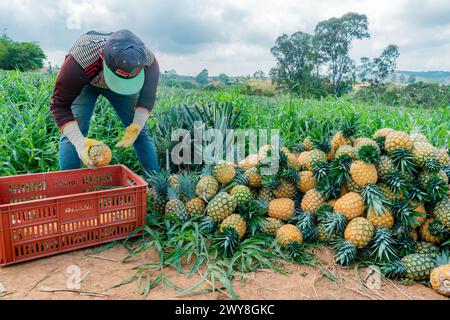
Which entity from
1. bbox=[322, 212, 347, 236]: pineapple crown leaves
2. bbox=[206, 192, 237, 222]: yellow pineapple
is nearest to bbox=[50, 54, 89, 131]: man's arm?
bbox=[206, 192, 237, 222]: yellow pineapple

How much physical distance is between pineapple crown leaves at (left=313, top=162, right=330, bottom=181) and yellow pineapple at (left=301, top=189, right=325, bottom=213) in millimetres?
109

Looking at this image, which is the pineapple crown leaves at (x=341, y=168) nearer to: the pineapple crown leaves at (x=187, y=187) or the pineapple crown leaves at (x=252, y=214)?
the pineapple crown leaves at (x=252, y=214)

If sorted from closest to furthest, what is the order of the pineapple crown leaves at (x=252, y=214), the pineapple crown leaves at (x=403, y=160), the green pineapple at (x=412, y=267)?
1. the green pineapple at (x=412, y=267)
2. the pineapple crown leaves at (x=403, y=160)
3. the pineapple crown leaves at (x=252, y=214)

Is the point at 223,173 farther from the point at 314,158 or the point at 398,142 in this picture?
the point at 398,142

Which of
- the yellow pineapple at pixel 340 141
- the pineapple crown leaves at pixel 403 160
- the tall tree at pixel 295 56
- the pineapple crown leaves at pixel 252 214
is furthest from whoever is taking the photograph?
the tall tree at pixel 295 56

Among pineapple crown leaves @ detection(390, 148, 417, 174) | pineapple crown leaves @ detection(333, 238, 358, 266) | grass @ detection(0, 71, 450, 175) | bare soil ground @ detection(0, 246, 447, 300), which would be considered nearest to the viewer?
bare soil ground @ detection(0, 246, 447, 300)

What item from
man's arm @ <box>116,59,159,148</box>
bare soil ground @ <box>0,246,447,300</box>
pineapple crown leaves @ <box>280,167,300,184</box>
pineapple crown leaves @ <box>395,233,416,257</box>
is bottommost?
bare soil ground @ <box>0,246,447,300</box>

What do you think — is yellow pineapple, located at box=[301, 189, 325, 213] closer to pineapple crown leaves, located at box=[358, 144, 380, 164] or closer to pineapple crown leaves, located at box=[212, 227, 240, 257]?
pineapple crown leaves, located at box=[358, 144, 380, 164]

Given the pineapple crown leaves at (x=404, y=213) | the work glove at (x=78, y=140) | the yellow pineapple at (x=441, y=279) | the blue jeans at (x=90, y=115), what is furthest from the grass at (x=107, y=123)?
the yellow pineapple at (x=441, y=279)

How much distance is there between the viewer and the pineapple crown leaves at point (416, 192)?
2232 mm

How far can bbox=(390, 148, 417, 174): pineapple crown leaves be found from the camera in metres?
2.28

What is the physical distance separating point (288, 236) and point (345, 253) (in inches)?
14.6

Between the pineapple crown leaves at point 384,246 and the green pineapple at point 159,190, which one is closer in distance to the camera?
the pineapple crown leaves at point 384,246

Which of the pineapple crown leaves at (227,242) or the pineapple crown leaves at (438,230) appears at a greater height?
the pineapple crown leaves at (438,230)
